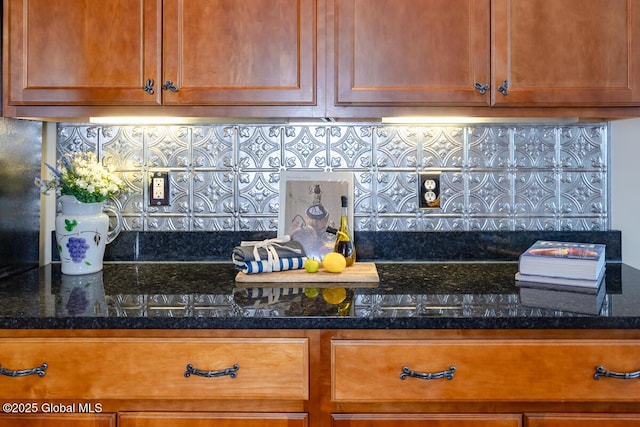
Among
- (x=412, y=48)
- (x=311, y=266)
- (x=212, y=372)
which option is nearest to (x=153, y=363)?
(x=212, y=372)

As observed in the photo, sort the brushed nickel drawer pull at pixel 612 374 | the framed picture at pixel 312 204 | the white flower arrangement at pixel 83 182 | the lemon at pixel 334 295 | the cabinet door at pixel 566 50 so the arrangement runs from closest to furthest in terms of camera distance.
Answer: the brushed nickel drawer pull at pixel 612 374, the lemon at pixel 334 295, the cabinet door at pixel 566 50, the white flower arrangement at pixel 83 182, the framed picture at pixel 312 204

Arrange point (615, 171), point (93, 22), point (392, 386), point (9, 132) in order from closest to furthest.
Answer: point (392, 386) < point (93, 22) < point (9, 132) < point (615, 171)

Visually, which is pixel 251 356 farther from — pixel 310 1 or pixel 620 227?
pixel 620 227

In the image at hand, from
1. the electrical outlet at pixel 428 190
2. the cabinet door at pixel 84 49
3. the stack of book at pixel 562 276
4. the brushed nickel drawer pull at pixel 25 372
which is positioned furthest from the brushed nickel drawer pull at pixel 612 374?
the cabinet door at pixel 84 49

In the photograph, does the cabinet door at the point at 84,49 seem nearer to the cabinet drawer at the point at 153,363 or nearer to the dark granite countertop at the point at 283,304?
the dark granite countertop at the point at 283,304

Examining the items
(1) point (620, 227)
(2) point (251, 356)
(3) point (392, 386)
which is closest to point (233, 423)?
(2) point (251, 356)

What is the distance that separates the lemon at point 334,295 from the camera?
4.32ft

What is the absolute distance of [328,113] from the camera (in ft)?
5.07

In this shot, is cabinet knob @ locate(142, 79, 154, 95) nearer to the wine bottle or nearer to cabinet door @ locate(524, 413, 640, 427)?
the wine bottle

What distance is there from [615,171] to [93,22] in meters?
1.87

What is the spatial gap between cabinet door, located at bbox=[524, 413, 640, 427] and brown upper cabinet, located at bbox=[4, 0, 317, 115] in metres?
1.08

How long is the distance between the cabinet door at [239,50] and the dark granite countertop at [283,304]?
0.59 metres

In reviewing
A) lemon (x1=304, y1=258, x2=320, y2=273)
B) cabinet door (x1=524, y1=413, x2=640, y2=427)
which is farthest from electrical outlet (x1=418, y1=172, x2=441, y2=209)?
cabinet door (x1=524, y1=413, x2=640, y2=427)

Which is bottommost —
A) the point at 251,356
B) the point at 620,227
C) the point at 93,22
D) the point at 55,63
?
the point at 251,356
